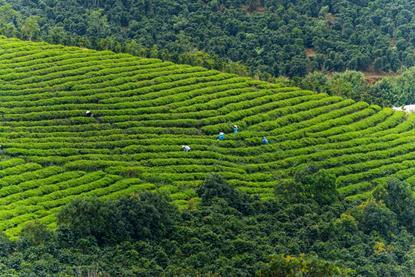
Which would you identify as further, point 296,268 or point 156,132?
point 156,132

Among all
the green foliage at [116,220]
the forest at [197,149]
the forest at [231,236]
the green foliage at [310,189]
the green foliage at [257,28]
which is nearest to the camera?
the forest at [231,236]

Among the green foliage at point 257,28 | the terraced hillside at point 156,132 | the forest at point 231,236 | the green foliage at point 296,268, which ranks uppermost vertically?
the green foliage at point 296,268

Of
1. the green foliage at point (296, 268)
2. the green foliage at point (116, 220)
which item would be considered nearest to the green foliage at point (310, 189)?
the green foliage at point (116, 220)

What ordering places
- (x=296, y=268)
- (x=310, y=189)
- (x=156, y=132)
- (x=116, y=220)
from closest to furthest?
(x=296, y=268), (x=116, y=220), (x=310, y=189), (x=156, y=132)

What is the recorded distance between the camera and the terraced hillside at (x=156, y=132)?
5316cm

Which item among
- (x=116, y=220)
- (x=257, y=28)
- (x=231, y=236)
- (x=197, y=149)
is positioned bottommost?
(x=257, y=28)

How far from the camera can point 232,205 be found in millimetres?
52000

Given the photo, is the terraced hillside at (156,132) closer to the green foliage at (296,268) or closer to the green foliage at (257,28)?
the green foliage at (296,268)

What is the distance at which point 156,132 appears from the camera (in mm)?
60438

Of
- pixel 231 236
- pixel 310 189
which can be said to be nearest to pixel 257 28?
pixel 310 189

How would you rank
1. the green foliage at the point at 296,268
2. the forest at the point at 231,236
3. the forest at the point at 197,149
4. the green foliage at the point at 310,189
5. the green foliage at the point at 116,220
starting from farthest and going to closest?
the green foliage at the point at 310,189, the forest at the point at 197,149, the green foliage at the point at 116,220, the forest at the point at 231,236, the green foliage at the point at 296,268

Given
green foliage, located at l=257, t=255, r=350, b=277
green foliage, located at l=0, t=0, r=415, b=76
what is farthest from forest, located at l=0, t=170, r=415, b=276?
green foliage, located at l=0, t=0, r=415, b=76

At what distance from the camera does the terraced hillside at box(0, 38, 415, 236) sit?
53.2 metres

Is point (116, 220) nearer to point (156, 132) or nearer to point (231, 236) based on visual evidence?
point (231, 236)
